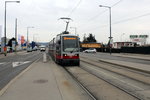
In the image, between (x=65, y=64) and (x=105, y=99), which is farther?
(x=65, y=64)

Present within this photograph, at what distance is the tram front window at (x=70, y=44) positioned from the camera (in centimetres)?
1902

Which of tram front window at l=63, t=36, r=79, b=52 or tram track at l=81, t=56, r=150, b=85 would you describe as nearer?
tram track at l=81, t=56, r=150, b=85

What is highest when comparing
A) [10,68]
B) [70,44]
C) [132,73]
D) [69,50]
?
[70,44]

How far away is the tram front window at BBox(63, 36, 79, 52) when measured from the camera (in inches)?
749

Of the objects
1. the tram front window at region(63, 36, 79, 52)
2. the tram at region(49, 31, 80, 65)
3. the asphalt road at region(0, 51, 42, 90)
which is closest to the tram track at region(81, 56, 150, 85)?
the tram at region(49, 31, 80, 65)

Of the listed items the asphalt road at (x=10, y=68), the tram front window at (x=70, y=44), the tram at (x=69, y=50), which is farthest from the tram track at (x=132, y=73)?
the asphalt road at (x=10, y=68)

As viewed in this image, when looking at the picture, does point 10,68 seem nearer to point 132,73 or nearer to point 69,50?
point 69,50

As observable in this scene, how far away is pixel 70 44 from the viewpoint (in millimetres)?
19250

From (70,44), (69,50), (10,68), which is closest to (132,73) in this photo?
(69,50)

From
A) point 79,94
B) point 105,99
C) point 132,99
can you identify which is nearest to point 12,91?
point 79,94

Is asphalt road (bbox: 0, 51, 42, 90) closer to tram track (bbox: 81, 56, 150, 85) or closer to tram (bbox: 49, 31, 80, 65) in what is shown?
tram (bbox: 49, 31, 80, 65)

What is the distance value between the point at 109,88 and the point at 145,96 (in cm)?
182

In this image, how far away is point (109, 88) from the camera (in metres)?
8.77

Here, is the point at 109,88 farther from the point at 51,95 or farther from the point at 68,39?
the point at 68,39
